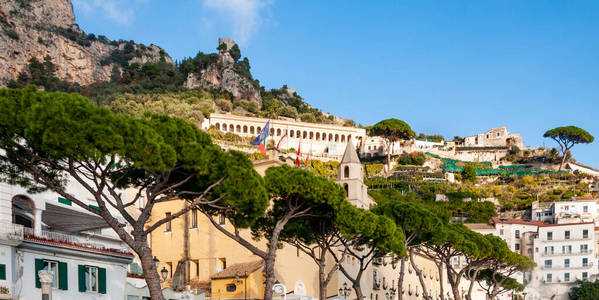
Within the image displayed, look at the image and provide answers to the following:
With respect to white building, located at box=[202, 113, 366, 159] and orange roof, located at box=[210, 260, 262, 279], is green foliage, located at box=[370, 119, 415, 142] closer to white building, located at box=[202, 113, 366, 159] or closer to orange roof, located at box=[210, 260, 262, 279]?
white building, located at box=[202, 113, 366, 159]

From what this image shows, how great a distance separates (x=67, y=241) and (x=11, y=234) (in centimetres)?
343

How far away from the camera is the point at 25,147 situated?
25031mm

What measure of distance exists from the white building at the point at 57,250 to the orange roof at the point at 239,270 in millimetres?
8943

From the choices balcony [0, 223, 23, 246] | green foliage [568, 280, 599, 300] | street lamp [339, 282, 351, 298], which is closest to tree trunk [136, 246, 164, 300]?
balcony [0, 223, 23, 246]

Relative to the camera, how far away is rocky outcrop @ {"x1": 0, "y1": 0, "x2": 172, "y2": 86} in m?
160

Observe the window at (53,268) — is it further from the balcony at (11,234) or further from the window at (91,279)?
the balcony at (11,234)

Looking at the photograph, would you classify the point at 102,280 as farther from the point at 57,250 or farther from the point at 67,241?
the point at 57,250

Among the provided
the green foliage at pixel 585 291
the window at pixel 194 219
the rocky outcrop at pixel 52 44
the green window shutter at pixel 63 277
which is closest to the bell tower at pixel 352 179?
the window at pixel 194 219

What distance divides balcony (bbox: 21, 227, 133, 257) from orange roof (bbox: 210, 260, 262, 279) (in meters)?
9.91

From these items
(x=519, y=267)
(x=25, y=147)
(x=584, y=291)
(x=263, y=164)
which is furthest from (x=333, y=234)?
(x=584, y=291)

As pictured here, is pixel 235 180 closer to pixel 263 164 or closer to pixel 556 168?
pixel 263 164

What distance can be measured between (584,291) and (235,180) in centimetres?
7655

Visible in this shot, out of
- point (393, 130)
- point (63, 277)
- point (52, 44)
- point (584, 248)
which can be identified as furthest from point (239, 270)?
point (52, 44)

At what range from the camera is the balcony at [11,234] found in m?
25.9
